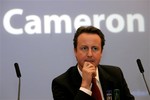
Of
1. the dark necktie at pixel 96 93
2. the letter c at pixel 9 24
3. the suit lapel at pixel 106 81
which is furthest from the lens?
the letter c at pixel 9 24

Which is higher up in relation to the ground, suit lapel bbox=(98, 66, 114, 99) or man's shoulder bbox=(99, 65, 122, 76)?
man's shoulder bbox=(99, 65, 122, 76)

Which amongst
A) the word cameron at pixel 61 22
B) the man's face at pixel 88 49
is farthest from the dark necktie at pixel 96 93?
the word cameron at pixel 61 22

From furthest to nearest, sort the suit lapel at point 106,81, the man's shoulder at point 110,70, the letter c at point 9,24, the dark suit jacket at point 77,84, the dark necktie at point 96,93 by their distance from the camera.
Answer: the letter c at point 9,24 → the man's shoulder at point 110,70 → the suit lapel at point 106,81 → the dark suit jacket at point 77,84 → the dark necktie at point 96,93

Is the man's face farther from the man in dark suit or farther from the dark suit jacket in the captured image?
the dark suit jacket

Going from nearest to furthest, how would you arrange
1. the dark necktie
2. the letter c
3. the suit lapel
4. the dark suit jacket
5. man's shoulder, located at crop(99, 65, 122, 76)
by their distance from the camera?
the dark necktie, the dark suit jacket, the suit lapel, man's shoulder, located at crop(99, 65, 122, 76), the letter c

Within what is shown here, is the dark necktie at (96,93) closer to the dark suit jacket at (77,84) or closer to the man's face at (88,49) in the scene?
the dark suit jacket at (77,84)

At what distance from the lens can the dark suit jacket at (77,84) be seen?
1.85 m

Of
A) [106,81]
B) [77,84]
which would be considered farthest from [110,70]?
[77,84]

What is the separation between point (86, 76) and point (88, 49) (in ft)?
0.55

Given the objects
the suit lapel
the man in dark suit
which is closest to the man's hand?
the man in dark suit

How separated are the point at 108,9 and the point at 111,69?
1.50m

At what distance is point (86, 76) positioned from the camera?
174 centimetres

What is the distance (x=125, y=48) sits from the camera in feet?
11.7

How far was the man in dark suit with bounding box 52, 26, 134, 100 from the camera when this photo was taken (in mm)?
1730
